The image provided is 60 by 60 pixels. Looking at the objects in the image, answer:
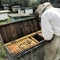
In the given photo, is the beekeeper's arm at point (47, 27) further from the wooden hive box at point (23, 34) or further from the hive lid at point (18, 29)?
the hive lid at point (18, 29)

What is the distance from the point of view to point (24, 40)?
3223mm

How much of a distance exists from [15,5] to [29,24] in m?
8.18

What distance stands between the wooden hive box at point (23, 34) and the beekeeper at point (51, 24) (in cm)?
33

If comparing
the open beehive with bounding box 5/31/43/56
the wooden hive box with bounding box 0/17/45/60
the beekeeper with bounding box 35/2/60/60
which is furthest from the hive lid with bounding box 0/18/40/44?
the beekeeper with bounding box 35/2/60/60

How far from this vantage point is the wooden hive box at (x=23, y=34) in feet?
8.53

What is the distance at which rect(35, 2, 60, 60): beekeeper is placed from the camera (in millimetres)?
2299

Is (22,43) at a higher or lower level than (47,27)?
lower

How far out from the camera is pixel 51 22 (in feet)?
7.76

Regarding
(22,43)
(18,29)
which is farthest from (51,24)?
(18,29)

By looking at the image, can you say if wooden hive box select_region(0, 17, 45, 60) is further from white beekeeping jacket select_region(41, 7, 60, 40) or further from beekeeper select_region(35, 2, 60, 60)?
white beekeeping jacket select_region(41, 7, 60, 40)

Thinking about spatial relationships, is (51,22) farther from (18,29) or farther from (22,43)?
(18,29)

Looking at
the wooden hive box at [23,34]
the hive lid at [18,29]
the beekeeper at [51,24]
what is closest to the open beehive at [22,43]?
the wooden hive box at [23,34]

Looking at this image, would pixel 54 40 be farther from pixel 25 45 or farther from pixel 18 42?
pixel 18 42

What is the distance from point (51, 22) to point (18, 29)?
53.3 inches
